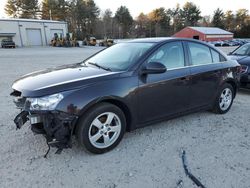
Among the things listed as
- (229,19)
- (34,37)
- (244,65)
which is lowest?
(34,37)

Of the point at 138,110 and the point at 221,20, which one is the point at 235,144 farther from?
the point at 221,20

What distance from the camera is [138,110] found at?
139 inches

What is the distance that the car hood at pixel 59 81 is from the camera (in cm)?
293

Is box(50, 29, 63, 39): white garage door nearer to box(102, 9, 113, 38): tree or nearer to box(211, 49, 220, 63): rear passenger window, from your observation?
box(102, 9, 113, 38): tree

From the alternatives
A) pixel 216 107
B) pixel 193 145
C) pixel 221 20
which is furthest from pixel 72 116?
pixel 221 20

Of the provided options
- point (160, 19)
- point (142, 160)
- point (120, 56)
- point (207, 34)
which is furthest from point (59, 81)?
point (160, 19)

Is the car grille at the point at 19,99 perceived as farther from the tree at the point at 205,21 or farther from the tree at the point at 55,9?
the tree at the point at 205,21

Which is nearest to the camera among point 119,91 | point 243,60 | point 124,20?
point 119,91

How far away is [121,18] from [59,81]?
79.0m

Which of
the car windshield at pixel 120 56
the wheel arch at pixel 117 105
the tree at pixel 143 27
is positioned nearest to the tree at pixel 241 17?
the tree at pixel 143 27

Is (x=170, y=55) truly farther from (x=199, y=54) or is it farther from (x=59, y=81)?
(x=59, y=81)

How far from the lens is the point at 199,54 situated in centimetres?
441

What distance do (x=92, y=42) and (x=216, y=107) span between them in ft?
130

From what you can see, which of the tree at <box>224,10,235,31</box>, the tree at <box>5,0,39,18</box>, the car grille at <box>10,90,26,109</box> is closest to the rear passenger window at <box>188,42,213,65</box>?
the car grille at <box>10,90,26,109</box>
